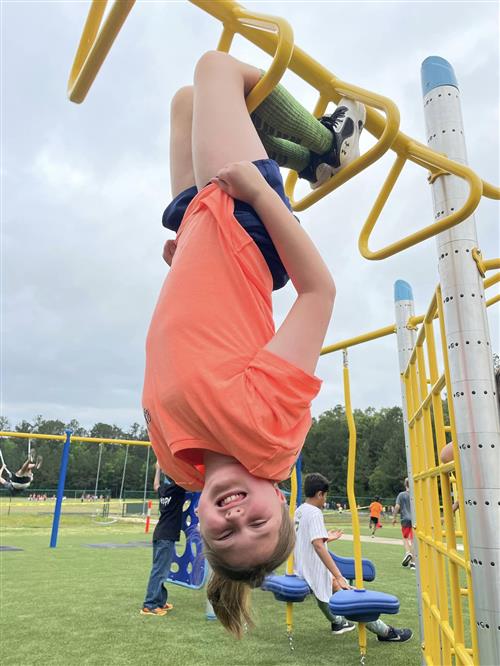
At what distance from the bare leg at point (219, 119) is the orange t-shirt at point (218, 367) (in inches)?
3.6

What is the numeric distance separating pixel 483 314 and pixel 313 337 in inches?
33.0

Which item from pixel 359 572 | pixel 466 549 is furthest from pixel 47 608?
pixel 466 549

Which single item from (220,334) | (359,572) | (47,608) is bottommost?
(47,608)

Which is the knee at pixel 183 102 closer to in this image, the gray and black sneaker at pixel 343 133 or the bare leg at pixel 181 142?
the bare leg at pixel 181 142

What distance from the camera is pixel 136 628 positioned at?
146 inches

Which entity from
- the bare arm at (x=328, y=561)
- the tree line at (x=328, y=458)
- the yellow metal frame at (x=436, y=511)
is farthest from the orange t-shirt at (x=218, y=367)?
the tree line at (x=328, y=458)

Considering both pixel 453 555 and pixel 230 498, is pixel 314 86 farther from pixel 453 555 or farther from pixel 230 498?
pixel 453 555

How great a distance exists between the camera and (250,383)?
1.21m

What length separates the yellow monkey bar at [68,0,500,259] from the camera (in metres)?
1.32

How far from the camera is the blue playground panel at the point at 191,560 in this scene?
14.8ft

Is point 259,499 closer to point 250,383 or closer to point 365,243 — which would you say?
point 250,383

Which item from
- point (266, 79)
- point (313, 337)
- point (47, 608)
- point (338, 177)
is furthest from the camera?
point (47, 608)

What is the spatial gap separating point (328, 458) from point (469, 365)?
4259 cm

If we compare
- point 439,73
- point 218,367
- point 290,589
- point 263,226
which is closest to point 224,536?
point 218,367
